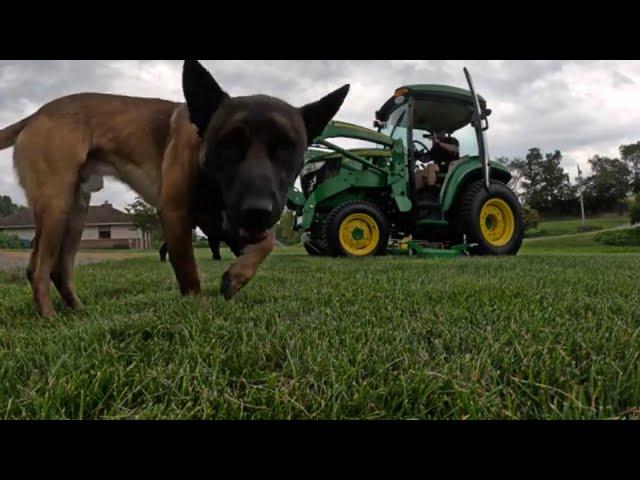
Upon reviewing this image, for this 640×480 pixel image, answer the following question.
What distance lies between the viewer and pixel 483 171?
7879 mm

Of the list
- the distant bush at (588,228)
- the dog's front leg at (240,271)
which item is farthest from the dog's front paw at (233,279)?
the distant bush at (588,228)

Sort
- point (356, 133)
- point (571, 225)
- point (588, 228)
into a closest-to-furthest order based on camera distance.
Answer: point (356, 133) → point (588, 228) → point (571, 225)

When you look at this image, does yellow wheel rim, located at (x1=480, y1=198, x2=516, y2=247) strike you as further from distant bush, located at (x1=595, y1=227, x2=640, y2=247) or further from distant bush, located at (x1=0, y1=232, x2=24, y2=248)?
distant bush, located at (x1=595, y1=227, x2=640, y2=247)

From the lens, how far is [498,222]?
28.6 feet

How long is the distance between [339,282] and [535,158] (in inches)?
1177

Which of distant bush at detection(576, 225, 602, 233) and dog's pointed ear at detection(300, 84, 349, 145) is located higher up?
dog's pointed ear at detection(300, 84, 349, 145)

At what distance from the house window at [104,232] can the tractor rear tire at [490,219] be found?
104 ft

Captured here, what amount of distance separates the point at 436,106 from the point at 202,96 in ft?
23.2

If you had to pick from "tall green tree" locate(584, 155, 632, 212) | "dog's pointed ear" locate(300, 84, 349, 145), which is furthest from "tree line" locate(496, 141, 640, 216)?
"dog's pointed ear" locate(300, 84, 349, 145)

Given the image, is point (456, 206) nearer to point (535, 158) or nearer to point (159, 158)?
point (159, 158)

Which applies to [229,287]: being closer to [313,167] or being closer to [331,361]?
[331,361]

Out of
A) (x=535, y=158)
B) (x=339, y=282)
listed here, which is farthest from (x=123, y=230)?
(x=339, y=282)

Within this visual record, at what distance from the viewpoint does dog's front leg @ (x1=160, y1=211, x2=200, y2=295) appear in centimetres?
246

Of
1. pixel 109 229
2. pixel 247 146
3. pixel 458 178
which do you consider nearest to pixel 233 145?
pixel 247 146
